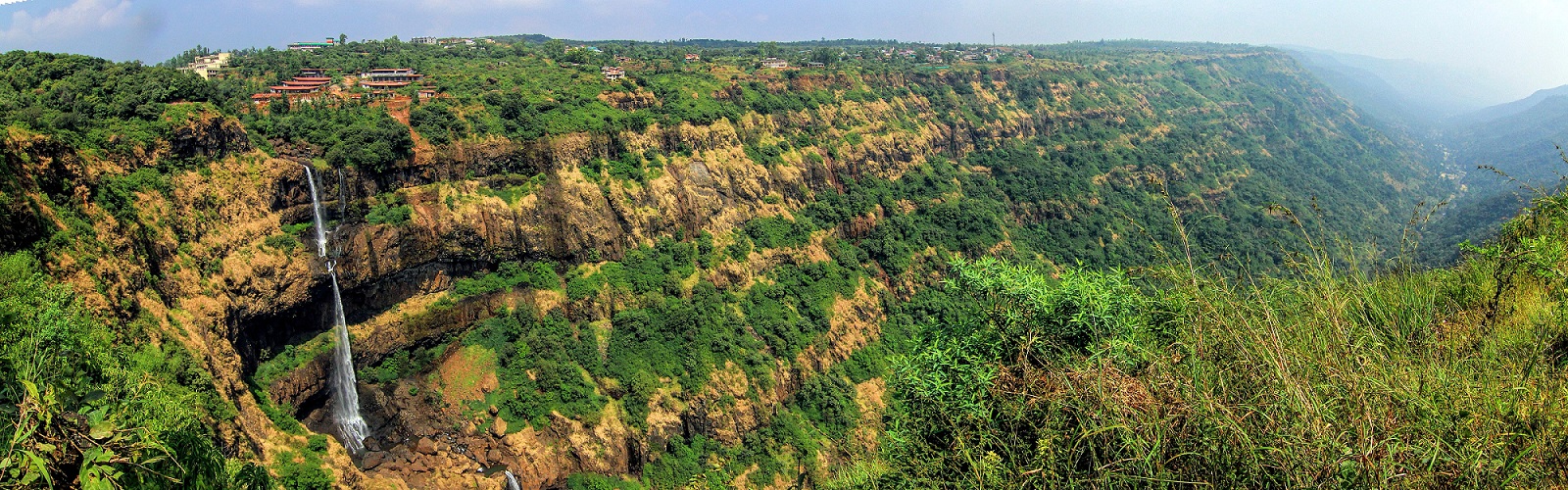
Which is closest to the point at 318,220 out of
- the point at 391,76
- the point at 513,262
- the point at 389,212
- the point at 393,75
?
the point at 389,212

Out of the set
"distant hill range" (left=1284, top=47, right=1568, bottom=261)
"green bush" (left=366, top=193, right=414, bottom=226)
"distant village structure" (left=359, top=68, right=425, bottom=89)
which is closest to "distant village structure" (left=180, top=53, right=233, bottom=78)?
"distant village structure" (left=359, top=68, right=425, bottom=89)

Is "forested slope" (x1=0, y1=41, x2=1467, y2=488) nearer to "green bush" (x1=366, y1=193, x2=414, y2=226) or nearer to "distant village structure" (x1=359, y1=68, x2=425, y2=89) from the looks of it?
"green bush" (x1=366, y1=193, x2=414, y2=226)

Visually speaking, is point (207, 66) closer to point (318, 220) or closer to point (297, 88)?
point (297, 88)

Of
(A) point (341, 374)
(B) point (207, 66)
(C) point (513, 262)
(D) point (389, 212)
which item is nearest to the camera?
(A) point (341, 374)

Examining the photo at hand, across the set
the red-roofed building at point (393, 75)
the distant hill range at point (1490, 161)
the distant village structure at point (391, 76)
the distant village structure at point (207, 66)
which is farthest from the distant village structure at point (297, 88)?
the distant hill range at point (1490, 161)

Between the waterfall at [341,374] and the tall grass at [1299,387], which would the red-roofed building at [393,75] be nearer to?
the waterfall at [341,374]

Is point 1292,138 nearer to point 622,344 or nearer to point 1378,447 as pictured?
point 622,344
